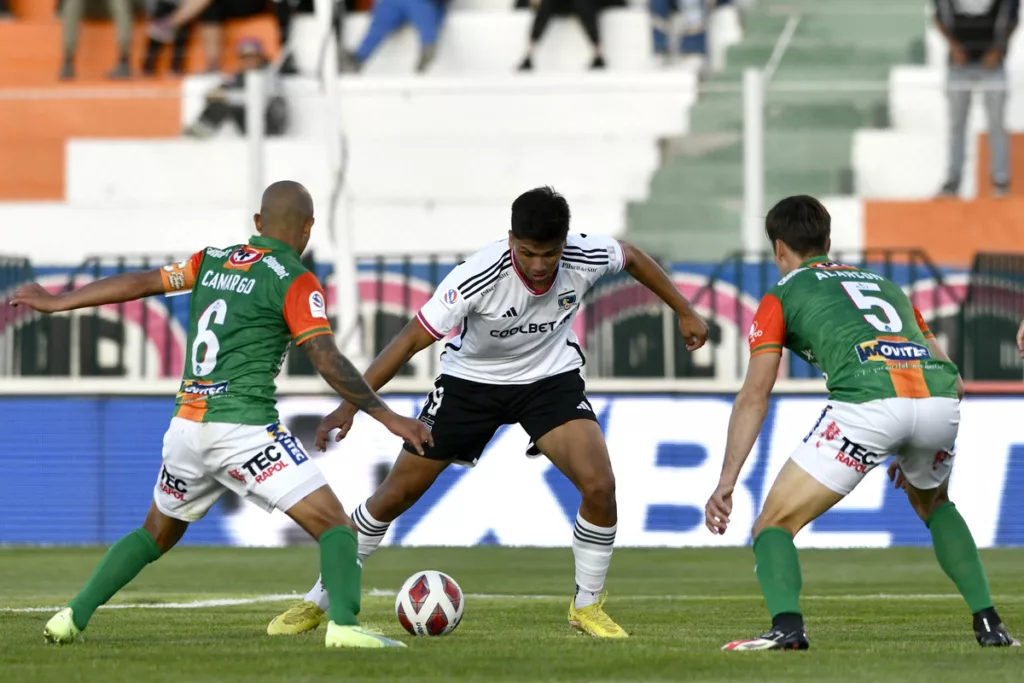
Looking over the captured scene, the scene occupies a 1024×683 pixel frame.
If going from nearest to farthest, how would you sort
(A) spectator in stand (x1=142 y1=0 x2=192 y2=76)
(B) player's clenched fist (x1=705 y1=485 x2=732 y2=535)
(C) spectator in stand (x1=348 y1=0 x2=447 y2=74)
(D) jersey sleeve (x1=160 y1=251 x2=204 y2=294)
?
(B) player's clenched fist (x1=705 y1=485 x2=732 y2=535)
(D) jersey sleeve (x1=160 y1=251 x2=204 y2=294)
(C) spectator in stand (x1=348 y1=0 x2=447 y2=74)
(A) spectator in stand (x1=142 y1=0 x2=192 y2=76)

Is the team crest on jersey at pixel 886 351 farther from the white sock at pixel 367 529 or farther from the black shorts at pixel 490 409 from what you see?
the white sock at pixel 367 529

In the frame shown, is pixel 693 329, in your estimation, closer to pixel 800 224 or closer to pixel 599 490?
pixel 599 490

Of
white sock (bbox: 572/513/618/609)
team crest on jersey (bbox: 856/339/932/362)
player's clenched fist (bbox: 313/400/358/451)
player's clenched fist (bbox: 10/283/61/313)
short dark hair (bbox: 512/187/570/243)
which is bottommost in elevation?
white sock (bbox: 572/513/618/609)

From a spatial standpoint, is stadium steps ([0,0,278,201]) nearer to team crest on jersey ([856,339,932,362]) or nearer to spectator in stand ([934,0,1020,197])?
spectator in stand ([934,0,1020,197])

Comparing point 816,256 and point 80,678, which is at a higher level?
point 816,256

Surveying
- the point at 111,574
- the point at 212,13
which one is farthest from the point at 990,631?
the point at 212,13

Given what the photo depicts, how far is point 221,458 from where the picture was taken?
303 inches

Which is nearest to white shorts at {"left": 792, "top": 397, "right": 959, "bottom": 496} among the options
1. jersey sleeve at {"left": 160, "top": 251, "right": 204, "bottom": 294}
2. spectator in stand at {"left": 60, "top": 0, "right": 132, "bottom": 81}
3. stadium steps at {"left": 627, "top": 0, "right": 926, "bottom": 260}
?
jersey sleeve at {"left": 160, "top": 251, "right": 204, "bottom": 294}

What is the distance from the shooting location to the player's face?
8.38 meters

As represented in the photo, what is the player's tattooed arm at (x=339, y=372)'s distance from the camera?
25.1ft

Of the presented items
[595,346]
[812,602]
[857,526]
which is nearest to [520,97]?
[595,346]

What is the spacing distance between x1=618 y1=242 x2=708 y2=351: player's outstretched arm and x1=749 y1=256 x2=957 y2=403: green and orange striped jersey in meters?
1.36

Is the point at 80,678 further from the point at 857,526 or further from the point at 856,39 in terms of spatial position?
the point at 856,39

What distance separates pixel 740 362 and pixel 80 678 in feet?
31.6
